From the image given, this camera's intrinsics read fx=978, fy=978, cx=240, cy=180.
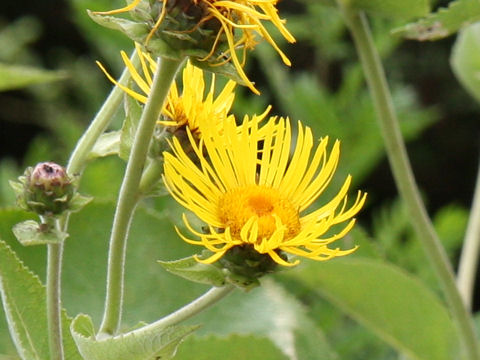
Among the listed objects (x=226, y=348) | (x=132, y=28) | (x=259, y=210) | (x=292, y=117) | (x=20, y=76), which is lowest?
(x=292, y=117)

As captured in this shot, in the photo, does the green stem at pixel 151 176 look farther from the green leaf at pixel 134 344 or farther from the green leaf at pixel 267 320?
the green leaf at pixel 267 320

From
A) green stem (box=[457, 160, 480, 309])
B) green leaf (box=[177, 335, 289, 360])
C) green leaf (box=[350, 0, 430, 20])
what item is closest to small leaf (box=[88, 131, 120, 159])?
green leaf (box=[177, 335, 289, 360])

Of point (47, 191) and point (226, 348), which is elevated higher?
point (47, 191)

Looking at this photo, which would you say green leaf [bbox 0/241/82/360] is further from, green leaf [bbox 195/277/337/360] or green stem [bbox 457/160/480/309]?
green stem [bbox 457/160/480/309]


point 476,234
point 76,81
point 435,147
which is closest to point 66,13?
point 76,81

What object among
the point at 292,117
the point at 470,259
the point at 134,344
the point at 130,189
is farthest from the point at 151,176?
the point at 292,117

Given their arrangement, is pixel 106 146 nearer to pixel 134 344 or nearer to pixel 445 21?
pixel 134 344

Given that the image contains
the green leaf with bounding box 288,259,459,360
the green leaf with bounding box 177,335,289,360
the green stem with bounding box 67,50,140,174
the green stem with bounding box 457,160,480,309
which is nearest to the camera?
the green stem with bounding box 67,50,140,174
